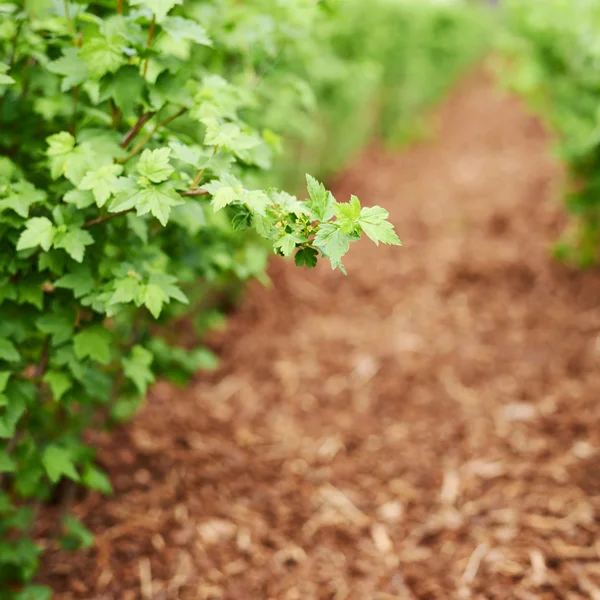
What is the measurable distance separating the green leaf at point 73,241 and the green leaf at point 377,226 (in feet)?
2.27

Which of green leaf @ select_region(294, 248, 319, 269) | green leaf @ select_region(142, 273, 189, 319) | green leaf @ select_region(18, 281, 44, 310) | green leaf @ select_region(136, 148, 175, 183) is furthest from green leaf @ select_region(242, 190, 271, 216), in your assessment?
green leaf @ select_region(18, 281, 44, 310)

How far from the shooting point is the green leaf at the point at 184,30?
151 centimetres

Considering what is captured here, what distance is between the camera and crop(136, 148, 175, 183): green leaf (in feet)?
4.60

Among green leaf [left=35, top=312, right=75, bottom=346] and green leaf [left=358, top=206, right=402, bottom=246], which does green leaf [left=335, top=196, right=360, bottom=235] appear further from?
green leaf [left=35, top=312, right=75, bottom=346]

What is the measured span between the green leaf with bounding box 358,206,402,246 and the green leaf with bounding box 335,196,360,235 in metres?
0.02

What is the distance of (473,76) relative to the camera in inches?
627

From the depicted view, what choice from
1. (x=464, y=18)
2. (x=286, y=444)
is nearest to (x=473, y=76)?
(x=464, y=18)

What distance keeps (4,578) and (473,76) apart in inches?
649

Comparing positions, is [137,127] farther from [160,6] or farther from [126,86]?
[160,6]

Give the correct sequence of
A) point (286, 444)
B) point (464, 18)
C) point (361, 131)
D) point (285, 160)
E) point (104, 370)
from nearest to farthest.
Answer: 1. point (104, 370)
2. point (286, 444)
3. point (285, 160)
4. point (361, 131)
5. point (464, 18)

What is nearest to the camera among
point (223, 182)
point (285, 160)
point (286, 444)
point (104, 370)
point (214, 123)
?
point (223, 182)

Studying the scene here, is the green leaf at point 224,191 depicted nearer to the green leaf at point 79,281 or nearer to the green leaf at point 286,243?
the green leaf at point 286,243

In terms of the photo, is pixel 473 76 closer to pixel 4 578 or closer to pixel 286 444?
pixel 286 444

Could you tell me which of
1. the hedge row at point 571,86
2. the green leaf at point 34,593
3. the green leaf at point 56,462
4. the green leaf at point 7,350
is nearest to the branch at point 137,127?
the green leaf at point 7,350
